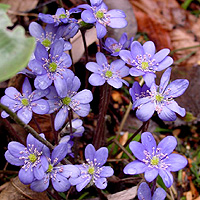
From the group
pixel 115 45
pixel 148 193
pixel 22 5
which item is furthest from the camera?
pixel 22 5

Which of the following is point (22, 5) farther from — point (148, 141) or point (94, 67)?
point (148, 141)

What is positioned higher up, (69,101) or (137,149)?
(69,101)

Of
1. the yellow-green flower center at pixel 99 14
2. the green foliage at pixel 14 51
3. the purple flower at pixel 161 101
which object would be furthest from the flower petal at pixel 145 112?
the green foliage at pixel 14 51

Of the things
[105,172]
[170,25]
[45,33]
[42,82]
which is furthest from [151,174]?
[170,25]

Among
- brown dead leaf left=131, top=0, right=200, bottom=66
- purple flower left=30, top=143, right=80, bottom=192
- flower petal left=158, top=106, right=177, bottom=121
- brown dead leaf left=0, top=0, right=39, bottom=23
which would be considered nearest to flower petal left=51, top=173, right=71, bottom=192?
purple flower left=30, top=143, right=80, bottom=192

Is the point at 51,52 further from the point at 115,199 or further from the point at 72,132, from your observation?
the point at 115,199

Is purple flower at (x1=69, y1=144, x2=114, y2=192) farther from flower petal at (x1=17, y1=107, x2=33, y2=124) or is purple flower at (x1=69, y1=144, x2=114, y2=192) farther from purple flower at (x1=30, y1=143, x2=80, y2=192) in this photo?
flower petal at (x1=17, y1=107, x2=33, y2=124)
